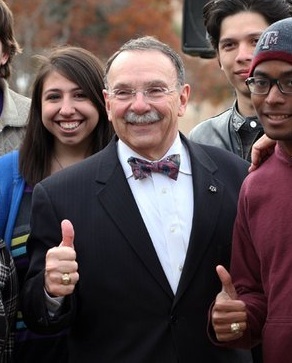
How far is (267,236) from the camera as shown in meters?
4.14

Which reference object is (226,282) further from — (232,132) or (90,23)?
(90,23)

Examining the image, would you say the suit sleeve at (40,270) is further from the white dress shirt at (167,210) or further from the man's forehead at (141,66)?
the man's forehead at (141,66)

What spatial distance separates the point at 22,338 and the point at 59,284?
95 cm

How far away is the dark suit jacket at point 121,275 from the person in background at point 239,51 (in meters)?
1.02

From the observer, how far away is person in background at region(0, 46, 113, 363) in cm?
509

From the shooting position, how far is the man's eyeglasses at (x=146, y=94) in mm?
4590

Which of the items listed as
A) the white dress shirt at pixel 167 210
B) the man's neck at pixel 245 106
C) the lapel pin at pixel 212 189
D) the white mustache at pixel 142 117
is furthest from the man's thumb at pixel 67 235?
the man's neck at pixel 245 106

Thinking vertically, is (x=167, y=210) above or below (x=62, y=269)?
above

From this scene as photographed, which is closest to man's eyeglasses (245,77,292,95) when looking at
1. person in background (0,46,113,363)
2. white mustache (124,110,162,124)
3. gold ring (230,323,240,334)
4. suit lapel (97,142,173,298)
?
white mustache (124,110,162,124)

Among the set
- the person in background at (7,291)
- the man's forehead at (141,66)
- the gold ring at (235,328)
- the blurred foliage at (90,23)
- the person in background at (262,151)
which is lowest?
the gold ring at (235,328)

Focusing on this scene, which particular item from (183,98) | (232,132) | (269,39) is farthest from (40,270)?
(232,132)

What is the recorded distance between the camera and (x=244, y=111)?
5.69 m

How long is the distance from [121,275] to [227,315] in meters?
0.52

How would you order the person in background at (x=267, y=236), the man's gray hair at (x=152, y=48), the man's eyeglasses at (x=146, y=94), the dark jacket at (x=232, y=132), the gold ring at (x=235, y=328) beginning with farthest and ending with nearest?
the dark jacket at (x=232, y=132) < the man's gray hair at (x=152, y=48) < the man's eyeglasses at (x=146, y=94) < the gold ring at (x=235, y=328) < the person in background at (x=267, y=236)
